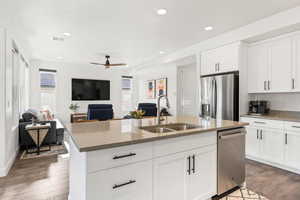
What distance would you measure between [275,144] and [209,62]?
7.19 ft

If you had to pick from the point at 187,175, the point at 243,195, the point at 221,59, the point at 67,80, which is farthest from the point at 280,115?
the point at 67,80

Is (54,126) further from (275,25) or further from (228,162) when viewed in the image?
(275,25)

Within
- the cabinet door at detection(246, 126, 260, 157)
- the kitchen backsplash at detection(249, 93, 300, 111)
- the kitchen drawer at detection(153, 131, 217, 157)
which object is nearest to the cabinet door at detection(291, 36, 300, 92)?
the kitchen backsplash at detection(249, 93, 300, 111)

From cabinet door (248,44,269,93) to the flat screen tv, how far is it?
6.10 metres

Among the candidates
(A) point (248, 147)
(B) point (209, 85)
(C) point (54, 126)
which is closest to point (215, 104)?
(B) point (209, 85)

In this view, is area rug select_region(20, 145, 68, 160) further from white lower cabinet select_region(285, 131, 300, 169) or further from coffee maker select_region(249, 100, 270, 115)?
white lower cabinet select_region(285, 131, 300, 169)

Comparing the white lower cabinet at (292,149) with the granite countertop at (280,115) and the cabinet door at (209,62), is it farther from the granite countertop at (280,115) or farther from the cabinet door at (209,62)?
the cabinet door at (209,62)

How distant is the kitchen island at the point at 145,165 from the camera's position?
4.15ft

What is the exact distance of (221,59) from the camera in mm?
3875

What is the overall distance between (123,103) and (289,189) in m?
7.31

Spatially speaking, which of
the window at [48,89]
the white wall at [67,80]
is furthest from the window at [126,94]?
the window at [48,89]

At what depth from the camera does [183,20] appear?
315 cm

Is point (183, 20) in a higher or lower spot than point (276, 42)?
higher

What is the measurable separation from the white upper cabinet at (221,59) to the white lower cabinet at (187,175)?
7.76 ft
